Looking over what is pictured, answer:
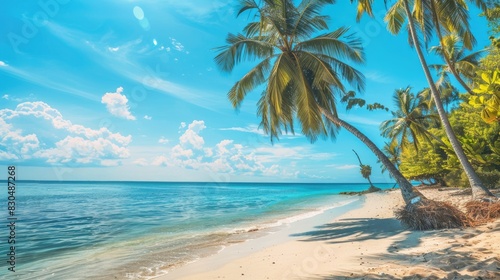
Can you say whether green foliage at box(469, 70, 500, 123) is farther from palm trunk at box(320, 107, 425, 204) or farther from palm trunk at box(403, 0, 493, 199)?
palm trunk at box(403, 0, 493, 199)

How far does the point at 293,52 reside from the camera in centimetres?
1231

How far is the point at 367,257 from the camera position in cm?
561

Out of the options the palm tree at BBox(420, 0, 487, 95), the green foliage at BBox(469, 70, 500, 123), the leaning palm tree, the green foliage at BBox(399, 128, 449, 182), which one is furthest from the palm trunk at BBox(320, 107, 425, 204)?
the green foliage at BBox(399, 128, 449, 182)

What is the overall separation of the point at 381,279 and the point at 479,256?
1.87 meters

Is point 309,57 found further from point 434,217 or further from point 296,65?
point 434,217

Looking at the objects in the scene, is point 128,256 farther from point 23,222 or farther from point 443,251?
point 23,222

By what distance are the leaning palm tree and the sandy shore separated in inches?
153

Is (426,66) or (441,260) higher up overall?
(426,66)

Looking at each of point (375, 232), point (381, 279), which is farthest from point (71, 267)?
point (375, 232)

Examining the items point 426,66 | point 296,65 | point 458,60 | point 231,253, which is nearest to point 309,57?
point 296,65

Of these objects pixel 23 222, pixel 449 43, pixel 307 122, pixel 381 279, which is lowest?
pixel 23 222

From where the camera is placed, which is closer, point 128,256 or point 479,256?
point 479,256

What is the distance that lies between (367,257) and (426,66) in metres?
8.96

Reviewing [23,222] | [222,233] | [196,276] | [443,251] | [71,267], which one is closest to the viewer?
[443,251]
